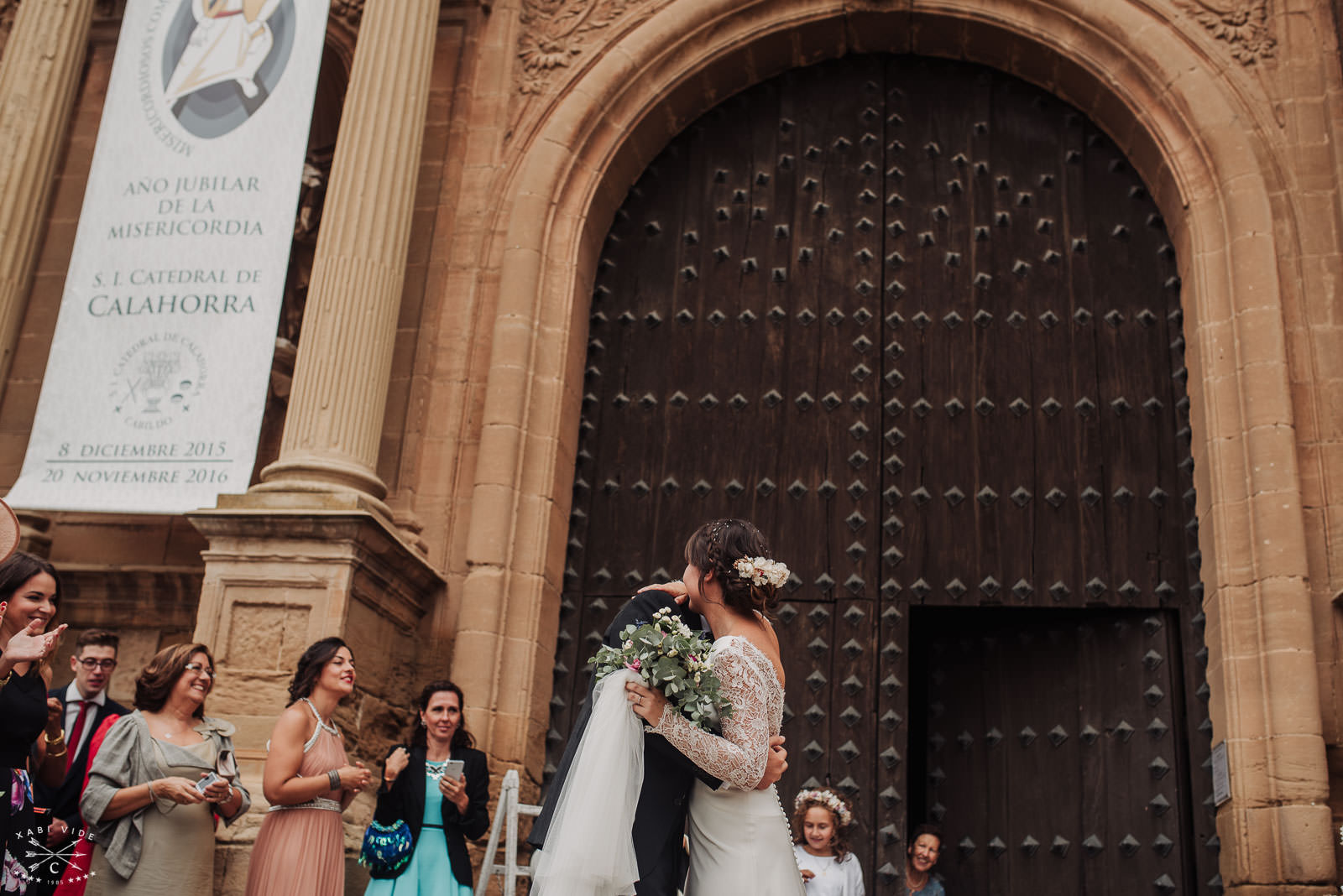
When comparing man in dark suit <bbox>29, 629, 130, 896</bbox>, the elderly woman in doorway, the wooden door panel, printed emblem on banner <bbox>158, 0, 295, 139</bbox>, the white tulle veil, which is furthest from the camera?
printed emblem on banner <bbox>158, 0, 295, 139</bbox>

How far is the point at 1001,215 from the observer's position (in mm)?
9539

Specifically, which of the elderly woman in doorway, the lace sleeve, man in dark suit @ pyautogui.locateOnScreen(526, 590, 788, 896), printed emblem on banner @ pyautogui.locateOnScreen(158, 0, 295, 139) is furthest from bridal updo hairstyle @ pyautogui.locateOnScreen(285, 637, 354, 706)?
printed emblem on banner @ pyautogui.locateOnScreen(158, 0, 295, 139)

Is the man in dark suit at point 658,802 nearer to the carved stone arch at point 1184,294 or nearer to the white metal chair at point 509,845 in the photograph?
the white metal chair at point 509,845

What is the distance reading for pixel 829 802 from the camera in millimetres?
7410

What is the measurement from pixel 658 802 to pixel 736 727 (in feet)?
1.21

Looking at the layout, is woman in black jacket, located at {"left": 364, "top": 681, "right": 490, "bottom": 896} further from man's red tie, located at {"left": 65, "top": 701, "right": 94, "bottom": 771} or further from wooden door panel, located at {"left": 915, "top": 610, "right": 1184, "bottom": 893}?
wooden door panel, located at {"left": 915, "top": 610, "right": 1184, "bottom": 893}

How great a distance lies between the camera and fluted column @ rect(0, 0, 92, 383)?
911 cm

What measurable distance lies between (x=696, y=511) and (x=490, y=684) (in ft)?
6.11

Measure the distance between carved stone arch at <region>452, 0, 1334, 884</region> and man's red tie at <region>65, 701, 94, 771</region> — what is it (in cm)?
253

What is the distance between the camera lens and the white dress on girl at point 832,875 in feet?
23.5

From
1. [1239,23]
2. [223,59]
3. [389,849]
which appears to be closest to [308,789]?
[389,849]

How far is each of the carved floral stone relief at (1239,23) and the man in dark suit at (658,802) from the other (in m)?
6.96

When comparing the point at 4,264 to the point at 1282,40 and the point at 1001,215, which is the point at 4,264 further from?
the point at 1282,40

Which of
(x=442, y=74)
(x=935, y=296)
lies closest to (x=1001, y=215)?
(x=935, y=296)
